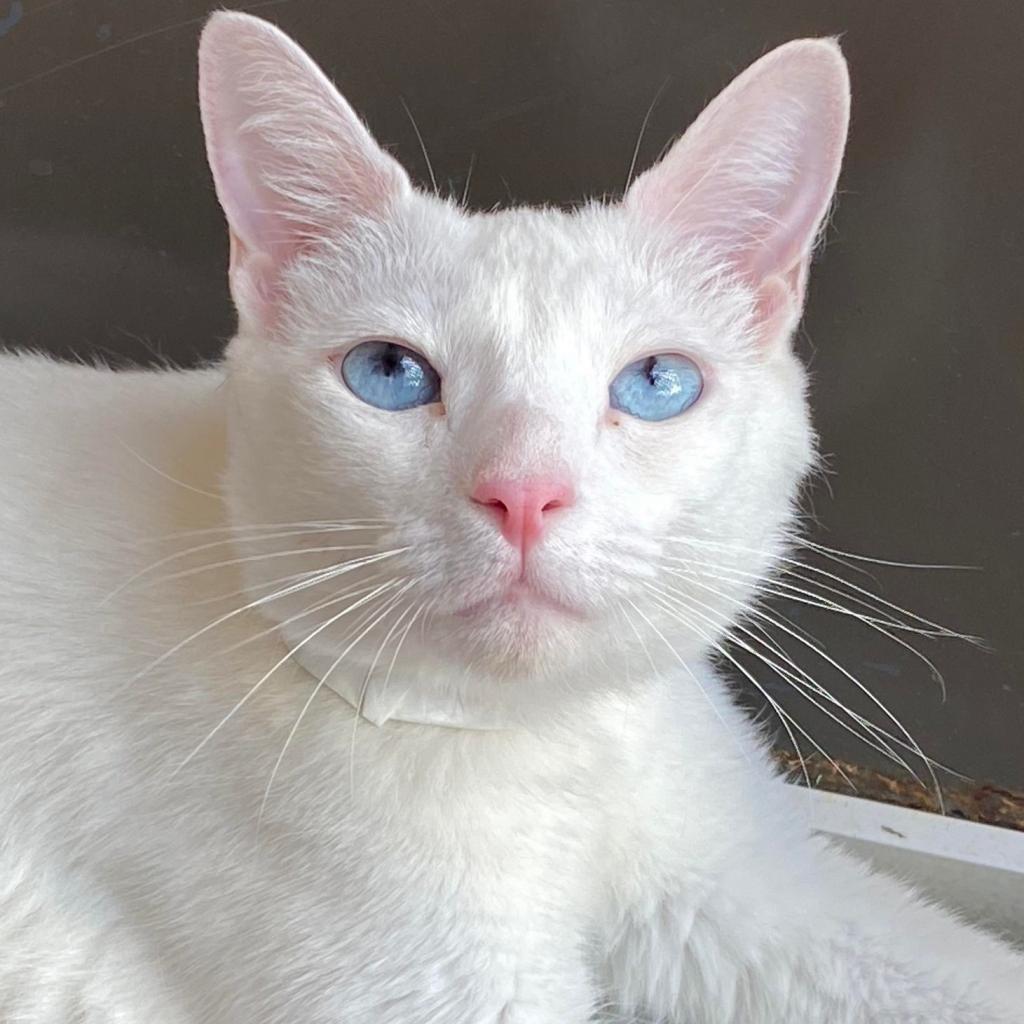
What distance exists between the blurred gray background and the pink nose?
811 mm

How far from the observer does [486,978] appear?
0.90 metres

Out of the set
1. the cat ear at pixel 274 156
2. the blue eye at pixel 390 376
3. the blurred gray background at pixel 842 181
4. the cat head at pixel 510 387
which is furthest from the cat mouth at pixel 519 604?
the blurred gray background at pixel 842 181

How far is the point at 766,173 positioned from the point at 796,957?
70 centimetres

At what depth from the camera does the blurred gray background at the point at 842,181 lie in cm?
130

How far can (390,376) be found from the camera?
2.81ft

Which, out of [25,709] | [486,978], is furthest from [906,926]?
[25,709]

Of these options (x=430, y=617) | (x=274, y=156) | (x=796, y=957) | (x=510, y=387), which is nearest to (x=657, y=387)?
(x=510, y=387)

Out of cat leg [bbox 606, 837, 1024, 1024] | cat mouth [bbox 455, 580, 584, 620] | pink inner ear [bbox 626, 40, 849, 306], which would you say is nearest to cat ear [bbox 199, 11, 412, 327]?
pink inner ear [bbox 626, 40, 849, 306]

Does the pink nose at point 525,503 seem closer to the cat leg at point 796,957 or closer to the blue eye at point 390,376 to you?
the blue eye at point 390,376

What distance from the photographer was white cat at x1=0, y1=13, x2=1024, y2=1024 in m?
0.81

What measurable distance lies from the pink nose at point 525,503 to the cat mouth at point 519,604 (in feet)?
0.11

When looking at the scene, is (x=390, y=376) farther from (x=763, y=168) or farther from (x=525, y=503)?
(x=763, y=168)

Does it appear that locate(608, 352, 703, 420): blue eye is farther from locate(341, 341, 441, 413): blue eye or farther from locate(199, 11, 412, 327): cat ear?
locate(199, 11, 412, 327): cat ear

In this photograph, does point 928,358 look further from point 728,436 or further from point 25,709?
point 25,709
